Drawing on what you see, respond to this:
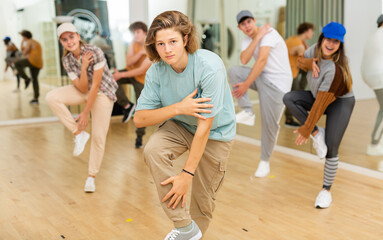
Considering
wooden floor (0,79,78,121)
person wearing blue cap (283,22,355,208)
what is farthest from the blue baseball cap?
wooden floor (0,79,78,121)

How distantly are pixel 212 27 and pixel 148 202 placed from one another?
10.8ft

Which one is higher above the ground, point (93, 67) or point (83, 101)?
point (93, 67)

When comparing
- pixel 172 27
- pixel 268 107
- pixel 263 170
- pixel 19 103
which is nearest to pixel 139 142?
pixel 263 170

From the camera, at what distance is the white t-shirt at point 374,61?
394 centimetres

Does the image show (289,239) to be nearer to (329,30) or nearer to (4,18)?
(329,30)

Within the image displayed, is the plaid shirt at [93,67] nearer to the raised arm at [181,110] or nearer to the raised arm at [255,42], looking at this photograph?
the raised arm at [255,42]

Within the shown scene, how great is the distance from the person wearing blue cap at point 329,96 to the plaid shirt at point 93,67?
1.62 metres

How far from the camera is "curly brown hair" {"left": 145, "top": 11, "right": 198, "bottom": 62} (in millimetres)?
2096

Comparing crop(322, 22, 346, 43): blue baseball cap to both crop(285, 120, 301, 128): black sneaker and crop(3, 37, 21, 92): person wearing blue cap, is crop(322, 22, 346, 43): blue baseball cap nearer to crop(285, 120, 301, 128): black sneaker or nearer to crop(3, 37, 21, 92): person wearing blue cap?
crop(285, 120, 301, 128): black sneaker

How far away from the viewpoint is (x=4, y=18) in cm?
686

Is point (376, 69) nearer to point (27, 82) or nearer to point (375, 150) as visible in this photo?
point (375, 150)

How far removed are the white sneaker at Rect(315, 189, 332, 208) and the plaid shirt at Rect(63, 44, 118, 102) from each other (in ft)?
6.12

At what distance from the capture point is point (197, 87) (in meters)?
2.21

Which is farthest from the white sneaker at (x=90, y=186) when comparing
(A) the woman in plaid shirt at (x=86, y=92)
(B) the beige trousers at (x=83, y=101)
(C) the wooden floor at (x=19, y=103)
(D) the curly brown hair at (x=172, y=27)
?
(C) the wooden floor at (x=19, y=103)
